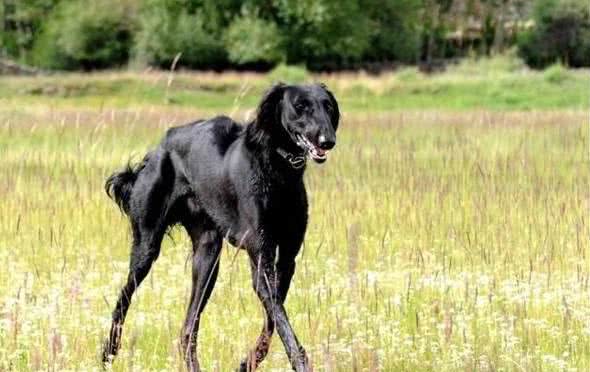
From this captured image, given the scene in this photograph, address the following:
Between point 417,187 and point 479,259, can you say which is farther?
point 417,187

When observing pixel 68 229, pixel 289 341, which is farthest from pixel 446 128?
pixel 289 341

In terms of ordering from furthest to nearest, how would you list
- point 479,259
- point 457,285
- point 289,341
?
A: point 479,259, point 457,285, point 289,341

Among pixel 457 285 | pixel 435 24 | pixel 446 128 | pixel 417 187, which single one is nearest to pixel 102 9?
pixel 435 24

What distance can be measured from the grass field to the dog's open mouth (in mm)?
620

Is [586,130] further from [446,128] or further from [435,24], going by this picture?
[435,24]

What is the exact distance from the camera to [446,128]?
1997 cm

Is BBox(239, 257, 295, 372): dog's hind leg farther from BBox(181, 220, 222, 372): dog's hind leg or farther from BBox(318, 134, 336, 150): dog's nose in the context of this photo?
BBox(318, 134, 336, 150): dog's nose

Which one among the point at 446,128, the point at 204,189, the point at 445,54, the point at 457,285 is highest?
the point at 204,189

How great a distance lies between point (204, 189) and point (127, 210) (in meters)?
0.83

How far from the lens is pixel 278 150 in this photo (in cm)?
551

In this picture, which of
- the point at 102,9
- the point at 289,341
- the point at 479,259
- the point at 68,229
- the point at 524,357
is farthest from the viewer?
the point at 102,9

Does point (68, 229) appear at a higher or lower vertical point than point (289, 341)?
lower

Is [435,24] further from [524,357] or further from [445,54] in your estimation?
[524,357]

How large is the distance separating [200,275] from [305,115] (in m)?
1.30
